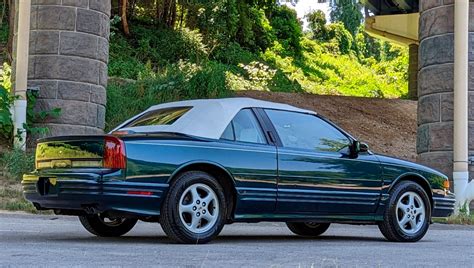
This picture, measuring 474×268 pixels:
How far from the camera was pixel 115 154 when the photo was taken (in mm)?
7285

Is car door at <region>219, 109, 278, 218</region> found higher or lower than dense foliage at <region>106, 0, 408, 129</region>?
lower

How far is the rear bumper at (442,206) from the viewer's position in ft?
30.2

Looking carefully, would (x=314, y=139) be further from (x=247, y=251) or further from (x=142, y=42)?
(x=142, y=42)

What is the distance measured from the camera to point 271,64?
37.9 m

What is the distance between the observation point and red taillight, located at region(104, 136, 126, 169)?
727cm

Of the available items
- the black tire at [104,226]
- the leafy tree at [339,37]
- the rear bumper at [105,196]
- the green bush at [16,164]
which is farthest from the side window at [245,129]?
the leafy tree at [339,37]

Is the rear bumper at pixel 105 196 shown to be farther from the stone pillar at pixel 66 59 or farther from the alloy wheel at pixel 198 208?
the stone pillar at pixel 66 59

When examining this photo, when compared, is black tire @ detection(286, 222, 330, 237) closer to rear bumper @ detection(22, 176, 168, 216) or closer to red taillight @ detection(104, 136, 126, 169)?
rear bumper @ detection(22, 176, 168, 216)

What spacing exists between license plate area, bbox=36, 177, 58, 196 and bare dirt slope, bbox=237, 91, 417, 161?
12774mm

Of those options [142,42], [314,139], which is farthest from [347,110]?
[314,139]

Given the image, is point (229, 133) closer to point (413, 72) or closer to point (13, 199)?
point (13, 199)

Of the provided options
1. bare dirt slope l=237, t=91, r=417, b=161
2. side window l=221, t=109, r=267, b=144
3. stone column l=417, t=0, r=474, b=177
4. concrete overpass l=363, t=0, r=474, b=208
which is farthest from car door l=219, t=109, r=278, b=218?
bare dirt slope l=237, t=91, r=417, b=161

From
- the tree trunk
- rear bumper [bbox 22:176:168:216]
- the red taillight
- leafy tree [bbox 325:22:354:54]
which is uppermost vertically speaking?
leafy tree [bbox 325:22:354:54]

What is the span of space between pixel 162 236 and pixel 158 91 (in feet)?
30.1
